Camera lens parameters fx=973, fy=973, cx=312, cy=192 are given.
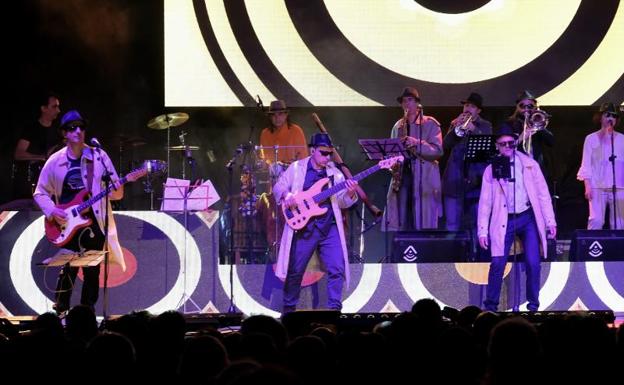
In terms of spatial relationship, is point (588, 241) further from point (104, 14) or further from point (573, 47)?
point (104, 14)

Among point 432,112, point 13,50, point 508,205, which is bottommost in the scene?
point 508,205

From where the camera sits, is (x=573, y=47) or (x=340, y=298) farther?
(x=573, y=47)

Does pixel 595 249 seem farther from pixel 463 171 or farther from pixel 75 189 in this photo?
pixel 75 189

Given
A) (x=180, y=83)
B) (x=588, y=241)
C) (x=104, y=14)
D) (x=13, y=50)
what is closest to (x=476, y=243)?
(x=588, y=241)

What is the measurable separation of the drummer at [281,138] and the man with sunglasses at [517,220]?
10.4 feet

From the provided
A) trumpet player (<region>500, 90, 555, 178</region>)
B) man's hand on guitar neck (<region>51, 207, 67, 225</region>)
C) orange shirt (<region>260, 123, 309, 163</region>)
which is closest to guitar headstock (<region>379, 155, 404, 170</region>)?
trumpet player (<region>500, 90, 555, 178</region>)

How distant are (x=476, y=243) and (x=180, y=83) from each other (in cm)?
517

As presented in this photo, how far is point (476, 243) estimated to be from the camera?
1301 cm

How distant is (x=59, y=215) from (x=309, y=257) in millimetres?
2856

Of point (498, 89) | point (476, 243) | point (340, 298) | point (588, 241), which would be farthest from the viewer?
point (498, 89)

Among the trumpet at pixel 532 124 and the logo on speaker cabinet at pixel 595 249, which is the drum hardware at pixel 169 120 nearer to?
the trumpet at pixel 532 124

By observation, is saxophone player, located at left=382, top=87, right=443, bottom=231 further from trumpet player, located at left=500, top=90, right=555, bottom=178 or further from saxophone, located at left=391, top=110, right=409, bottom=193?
trumpet player, located at left=500, top=90, right=555, bottom=178

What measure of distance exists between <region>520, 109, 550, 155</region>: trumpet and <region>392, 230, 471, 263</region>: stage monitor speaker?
57.4 inches

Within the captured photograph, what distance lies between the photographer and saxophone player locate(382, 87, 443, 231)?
13.0 metres
